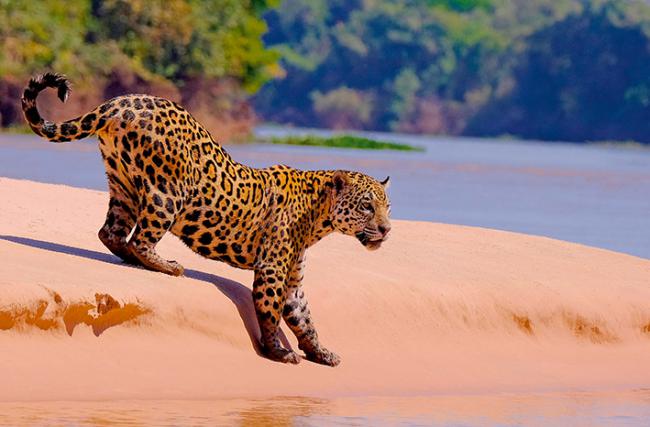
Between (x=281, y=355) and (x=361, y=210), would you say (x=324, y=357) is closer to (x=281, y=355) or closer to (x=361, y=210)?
(x=281, y=355)

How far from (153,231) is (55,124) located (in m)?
0.85

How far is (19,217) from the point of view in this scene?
12.7 m

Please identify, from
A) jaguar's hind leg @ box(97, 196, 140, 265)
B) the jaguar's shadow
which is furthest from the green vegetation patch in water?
jaguar's hind leg @ box(97, 196, 140, 265)

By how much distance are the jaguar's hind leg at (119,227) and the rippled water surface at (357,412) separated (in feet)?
5.27

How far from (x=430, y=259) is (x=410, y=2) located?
125m

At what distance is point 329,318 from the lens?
38.1 ft

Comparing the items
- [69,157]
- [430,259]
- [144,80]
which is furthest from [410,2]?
[430,259]

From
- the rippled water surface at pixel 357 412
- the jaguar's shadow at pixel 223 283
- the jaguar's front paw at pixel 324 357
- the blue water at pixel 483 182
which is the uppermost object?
the blue water at pixel 483 182

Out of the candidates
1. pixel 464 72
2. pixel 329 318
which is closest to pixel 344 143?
pixel 329 318

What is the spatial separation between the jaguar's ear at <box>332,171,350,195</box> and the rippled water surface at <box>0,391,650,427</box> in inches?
53.3

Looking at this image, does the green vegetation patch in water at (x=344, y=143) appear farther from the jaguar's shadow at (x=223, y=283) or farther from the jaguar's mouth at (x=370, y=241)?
the jaguar's mouth at (x=370, y=241)

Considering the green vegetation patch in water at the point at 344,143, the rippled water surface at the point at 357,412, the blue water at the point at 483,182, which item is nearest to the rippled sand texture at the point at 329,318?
the rippled water surface at the point at 357,412

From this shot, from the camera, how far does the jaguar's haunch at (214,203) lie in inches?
430

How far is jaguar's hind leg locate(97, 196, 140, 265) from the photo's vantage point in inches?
445
